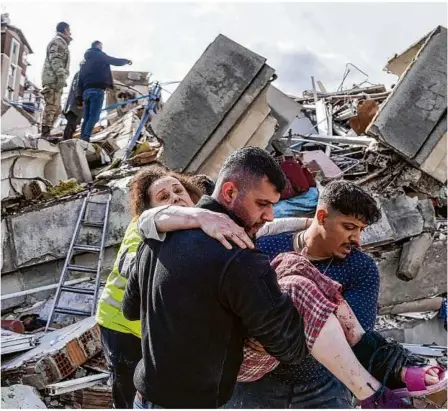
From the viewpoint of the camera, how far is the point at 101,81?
755 cm

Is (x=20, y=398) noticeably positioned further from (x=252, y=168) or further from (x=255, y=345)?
(x=252, y=168)

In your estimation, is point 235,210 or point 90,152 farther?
point 90,152

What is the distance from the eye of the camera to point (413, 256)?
5.78m

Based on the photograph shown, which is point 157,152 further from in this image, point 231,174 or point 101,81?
point 231,174

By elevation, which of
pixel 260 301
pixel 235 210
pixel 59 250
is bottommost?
pixel 59 250

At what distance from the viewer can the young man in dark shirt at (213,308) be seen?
1.65 m

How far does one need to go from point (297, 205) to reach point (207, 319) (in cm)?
364

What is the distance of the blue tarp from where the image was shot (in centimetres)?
512

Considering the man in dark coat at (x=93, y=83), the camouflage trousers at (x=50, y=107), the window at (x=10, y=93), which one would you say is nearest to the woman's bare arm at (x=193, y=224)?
the man in dark coat at (x=93, y=83)

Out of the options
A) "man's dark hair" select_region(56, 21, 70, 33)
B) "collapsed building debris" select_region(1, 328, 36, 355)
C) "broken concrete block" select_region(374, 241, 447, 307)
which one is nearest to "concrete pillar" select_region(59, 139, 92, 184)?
"man's dark hair" select_region(56, 21, 70, 33)

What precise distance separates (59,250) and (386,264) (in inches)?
132

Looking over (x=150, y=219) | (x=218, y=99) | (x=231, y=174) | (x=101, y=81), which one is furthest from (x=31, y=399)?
(x=101, y=81)

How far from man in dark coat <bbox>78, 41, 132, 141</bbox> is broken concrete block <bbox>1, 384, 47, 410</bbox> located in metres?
4.14

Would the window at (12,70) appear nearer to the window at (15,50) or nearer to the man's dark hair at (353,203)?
the window at (15,50)
